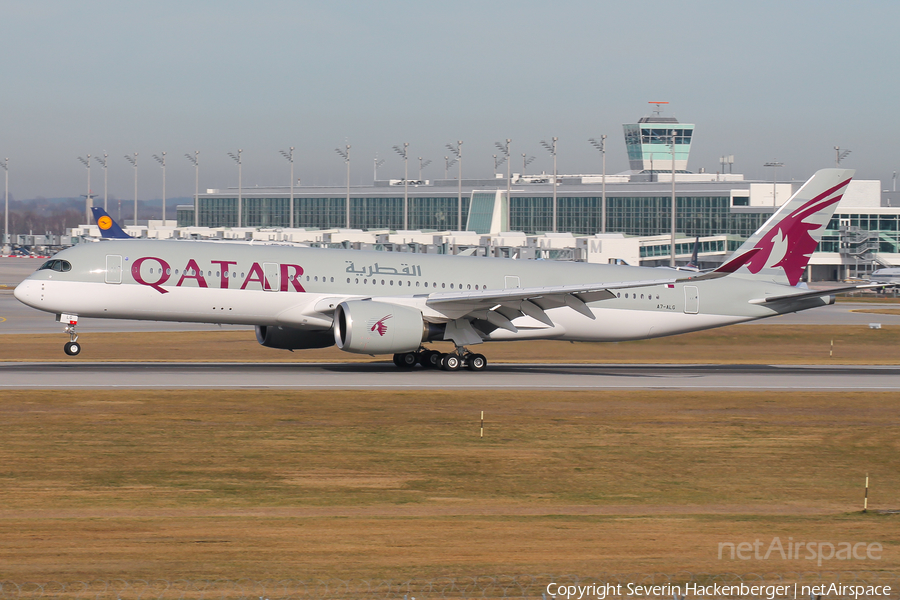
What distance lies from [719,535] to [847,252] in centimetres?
14005

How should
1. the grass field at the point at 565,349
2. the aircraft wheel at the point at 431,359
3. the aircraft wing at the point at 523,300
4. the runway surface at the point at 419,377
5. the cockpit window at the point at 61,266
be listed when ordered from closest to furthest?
Result: the runway surface at the point at 419,377, the aircraft wing at the point at 523,300, the cockpit window at the point at 61,266, the aircraft wheel at the point at 431,359, the grass field at the point at 565,349

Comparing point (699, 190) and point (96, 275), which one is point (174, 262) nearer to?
point (96, 275)

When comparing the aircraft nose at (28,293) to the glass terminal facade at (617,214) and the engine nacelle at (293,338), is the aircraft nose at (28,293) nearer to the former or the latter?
the engine nacelle at (293,338)

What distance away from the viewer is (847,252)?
14588 centimetres

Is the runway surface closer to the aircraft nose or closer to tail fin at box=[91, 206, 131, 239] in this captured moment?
the aircraft nose

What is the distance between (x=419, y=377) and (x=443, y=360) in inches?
107

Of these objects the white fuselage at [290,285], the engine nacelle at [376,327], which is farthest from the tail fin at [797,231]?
the engine nacelle at [376,327]

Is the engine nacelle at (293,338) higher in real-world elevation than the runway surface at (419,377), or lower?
higher

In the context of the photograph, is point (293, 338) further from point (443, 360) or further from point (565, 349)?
point (565, 349)

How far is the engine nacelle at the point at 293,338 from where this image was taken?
39.4 meters

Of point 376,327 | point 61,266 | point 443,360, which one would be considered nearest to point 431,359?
point 443,360
